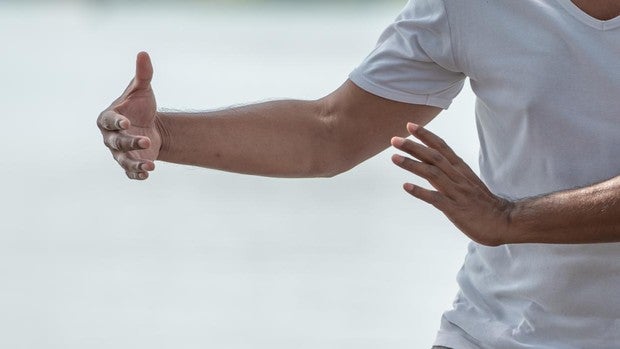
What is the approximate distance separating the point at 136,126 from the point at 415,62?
48cm

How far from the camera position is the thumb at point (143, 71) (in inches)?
81.9

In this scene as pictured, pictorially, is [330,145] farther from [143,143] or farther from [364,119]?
[143,143]

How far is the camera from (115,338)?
4.13m

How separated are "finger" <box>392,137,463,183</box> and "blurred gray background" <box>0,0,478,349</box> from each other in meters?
2.26

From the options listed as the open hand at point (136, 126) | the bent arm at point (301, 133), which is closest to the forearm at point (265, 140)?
the bent arm at point (301, 133)

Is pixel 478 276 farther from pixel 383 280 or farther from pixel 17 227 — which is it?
pixel 17 227

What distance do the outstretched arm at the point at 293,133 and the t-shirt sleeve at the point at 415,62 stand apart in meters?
0.03

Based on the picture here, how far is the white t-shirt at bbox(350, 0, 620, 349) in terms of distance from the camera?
77.3 inches

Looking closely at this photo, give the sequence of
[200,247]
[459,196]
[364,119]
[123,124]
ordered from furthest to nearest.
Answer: [200,247] < [364,119] < [123,124] < [459,196]

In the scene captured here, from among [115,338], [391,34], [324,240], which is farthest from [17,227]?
[391,34]

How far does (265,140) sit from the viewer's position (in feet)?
7.55

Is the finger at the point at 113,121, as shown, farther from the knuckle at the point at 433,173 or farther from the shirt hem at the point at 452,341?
the shirt hem at the point at 452,341

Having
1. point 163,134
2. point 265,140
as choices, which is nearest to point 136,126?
point 163,134

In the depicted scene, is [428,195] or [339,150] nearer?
[428,195]
